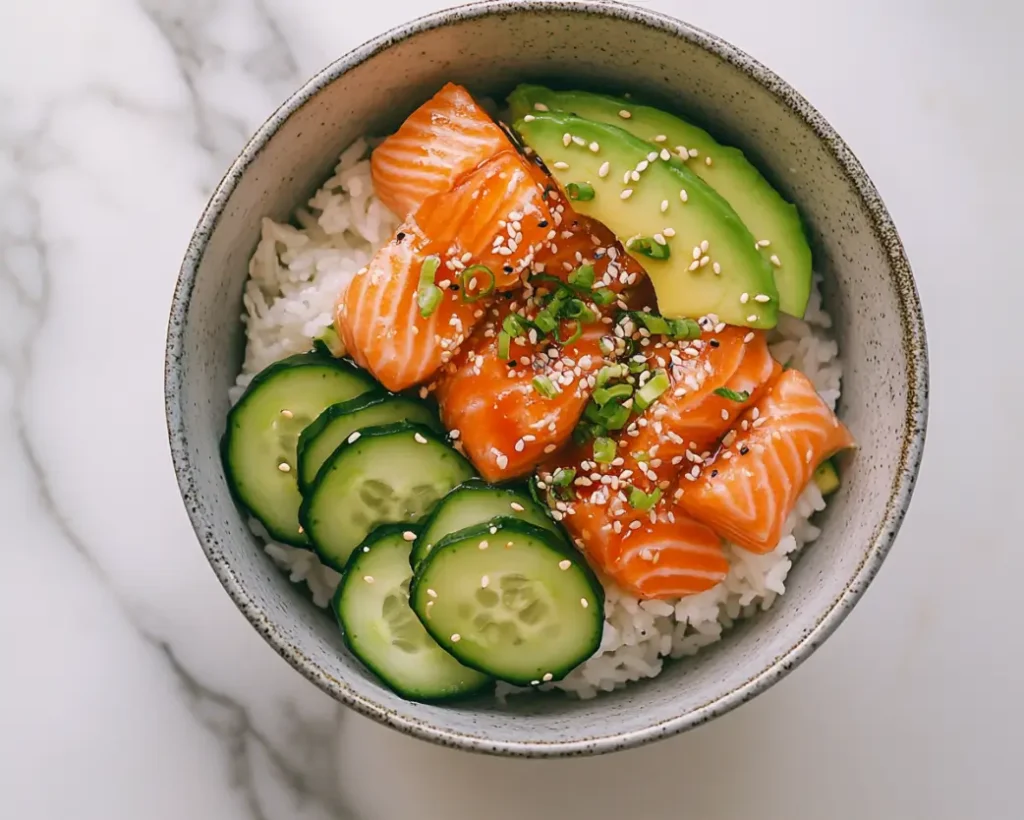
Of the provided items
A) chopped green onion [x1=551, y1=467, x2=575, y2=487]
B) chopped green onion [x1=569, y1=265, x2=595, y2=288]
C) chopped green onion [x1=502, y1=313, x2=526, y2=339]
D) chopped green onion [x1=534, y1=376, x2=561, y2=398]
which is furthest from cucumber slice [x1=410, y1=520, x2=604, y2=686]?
chopped green onion [x1=569, y1=265, x2=595, y2=288]

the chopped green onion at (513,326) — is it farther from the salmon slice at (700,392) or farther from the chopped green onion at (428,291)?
the salmon slice at (700,392)

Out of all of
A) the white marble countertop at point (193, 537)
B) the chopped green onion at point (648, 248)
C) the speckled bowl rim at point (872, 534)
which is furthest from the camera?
the white marble countertop at point (193, 537)

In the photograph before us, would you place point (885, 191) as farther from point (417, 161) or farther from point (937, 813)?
point (937, 813)

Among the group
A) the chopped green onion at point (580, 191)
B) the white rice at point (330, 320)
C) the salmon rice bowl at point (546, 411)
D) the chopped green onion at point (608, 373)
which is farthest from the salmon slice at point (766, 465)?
the chopped green onion at point (580, 191)

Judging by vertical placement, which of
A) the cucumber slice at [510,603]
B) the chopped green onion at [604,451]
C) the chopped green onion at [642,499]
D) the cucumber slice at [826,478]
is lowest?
the cucumber slice at [510,603]

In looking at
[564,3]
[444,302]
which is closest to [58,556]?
[444,302]

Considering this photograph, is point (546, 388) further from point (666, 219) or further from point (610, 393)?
point (666, 219)
